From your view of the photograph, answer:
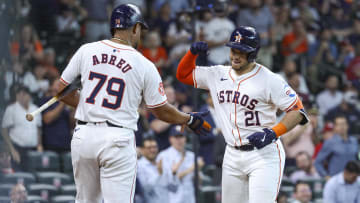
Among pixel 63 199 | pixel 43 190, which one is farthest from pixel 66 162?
pixel 43 190

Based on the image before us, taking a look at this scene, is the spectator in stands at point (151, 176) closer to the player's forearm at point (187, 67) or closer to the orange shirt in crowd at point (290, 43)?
the player's forearm at point (187, 67)

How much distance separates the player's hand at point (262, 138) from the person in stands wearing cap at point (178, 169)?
3392 millimetres

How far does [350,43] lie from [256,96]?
9.23 m

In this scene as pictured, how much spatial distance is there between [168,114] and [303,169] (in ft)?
16.3

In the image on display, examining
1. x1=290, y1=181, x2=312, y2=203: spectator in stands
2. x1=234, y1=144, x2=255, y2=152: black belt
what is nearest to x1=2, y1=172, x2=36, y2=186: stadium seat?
x1=234, y1=144, x2=255, y2=152: black belt

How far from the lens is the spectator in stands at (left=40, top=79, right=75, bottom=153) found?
923 centimetres

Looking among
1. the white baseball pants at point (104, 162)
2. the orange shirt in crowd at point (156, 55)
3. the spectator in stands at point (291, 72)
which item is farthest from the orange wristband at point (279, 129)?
the spectator in stands at point (291, 72)

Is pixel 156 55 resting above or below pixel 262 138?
below

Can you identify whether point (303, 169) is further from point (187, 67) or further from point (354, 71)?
point (187, 67)

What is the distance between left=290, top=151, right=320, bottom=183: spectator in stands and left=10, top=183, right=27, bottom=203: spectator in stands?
4.45 metres

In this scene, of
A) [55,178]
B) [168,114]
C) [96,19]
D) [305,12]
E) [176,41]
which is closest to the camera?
[168,114]

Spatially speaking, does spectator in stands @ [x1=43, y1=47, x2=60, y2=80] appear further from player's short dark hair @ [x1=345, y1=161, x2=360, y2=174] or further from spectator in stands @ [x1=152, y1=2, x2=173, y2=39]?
player's short dark hair @ [x1=345, y1=161, x2=360, y2=174]

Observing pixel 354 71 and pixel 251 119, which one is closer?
pixel 251 119

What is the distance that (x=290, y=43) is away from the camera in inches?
528
